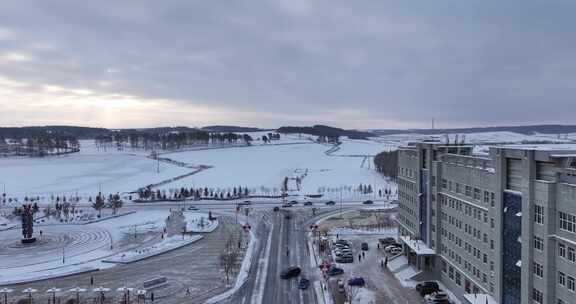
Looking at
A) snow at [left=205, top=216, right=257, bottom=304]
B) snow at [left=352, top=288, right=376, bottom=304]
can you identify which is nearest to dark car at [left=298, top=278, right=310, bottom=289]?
snow at [left=352, top=288, right=376, bottom=304]

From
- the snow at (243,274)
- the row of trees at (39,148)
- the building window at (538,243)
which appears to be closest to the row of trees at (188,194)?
the snow at (243,274)

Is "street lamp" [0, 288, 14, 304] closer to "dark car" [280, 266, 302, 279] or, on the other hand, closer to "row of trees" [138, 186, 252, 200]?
"dark car" [280, 266, 302, 279]

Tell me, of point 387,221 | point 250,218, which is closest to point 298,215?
point 250,218

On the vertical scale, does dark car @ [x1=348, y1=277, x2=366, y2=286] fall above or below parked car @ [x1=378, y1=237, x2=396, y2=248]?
below

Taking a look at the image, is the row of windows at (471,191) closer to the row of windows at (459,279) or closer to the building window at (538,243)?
the building window at (538,243)

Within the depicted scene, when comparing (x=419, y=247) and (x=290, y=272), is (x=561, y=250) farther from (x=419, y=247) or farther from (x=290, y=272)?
(x=290, y=272)

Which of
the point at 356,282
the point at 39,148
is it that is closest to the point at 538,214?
the point at 356,282
